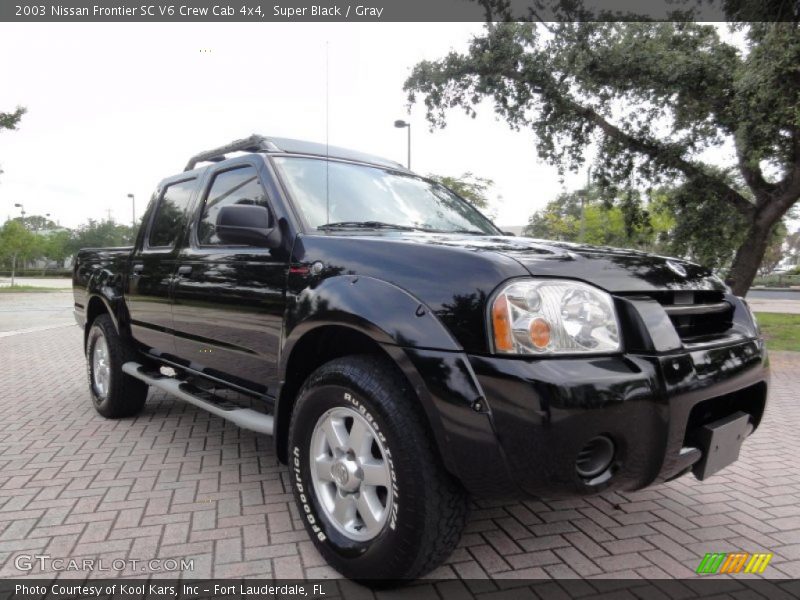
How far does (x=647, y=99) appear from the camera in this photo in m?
12.1

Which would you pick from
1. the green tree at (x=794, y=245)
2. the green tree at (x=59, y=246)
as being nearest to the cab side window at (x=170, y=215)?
the green tree at (x=59, y=246)

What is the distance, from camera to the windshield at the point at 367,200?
119 inches

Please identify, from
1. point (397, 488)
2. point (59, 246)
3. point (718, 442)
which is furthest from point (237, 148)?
point (59, 246)

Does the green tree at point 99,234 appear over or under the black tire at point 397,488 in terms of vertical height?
over

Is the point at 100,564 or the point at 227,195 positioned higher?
the point at 227,195

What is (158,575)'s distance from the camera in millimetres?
2398

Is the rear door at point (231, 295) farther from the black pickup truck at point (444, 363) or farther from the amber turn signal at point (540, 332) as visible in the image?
the amber turn signal at point (540, 332)

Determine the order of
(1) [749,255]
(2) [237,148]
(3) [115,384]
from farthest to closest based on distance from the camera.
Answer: (1) [749,255] < (3) [115,384] < (2) [237,148]

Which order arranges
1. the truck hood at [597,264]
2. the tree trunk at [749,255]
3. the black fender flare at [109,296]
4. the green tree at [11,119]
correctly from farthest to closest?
the green tree at [11,119], the tree trunk at [749,255], the black fender flare at [109,296], the truck hood at [597,264]

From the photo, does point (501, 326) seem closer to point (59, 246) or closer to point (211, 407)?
point (211, 407)

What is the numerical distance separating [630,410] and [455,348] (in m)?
0.62

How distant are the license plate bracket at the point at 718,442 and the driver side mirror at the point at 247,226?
6.80 feet

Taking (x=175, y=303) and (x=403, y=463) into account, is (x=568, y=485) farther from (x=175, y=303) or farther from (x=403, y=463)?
(x=175, y=303)

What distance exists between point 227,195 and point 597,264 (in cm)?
235
